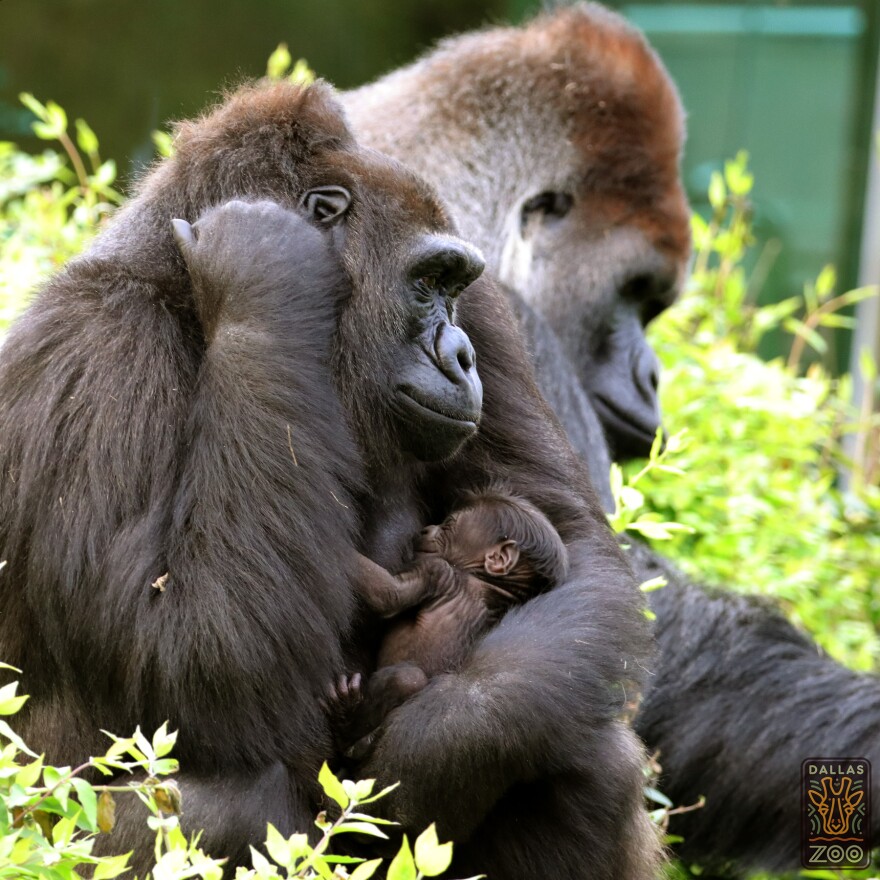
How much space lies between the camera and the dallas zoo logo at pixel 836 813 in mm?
4195

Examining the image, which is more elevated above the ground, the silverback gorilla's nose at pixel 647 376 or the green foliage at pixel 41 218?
the green foliage at pixel 41 218

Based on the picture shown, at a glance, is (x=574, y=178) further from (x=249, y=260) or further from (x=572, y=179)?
(x=249, y=260)

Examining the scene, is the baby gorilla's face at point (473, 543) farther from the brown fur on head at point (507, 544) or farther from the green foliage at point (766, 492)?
the green foliage at point (766, 492)

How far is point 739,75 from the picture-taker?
9938 millimetres

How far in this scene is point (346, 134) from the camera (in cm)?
317

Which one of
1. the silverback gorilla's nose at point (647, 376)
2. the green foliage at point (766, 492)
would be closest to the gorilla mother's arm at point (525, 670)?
the green foliage at point (766, 492)

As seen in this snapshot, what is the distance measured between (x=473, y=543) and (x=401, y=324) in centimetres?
51

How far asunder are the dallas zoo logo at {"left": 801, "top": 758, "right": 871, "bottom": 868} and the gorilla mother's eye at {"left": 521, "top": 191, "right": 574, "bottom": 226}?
7.18 feet

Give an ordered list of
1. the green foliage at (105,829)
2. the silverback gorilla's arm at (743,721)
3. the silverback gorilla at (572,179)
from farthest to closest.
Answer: the silverback gorilla at (572,179) < the silverback gorilla's arm at (743,721) < the green foliage at (105,829)

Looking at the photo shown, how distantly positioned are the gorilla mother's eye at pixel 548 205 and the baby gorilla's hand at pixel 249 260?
2.36 m

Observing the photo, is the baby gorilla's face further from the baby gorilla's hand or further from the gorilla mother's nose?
the baby gorilla's hand

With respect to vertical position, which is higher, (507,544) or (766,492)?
(507,544)

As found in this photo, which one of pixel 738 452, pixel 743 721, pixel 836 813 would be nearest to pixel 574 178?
pixel 738 452

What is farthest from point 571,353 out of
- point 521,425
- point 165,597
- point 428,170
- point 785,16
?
point 785,16
